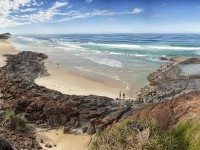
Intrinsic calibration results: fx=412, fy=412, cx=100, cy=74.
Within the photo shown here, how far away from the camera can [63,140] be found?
73.6 ft

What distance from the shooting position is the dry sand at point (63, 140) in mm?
21344

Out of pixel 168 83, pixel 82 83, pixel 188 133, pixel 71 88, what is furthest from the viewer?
pixel 82 83

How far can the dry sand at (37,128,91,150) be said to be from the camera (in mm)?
21344

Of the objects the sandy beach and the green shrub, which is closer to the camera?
the green shrub

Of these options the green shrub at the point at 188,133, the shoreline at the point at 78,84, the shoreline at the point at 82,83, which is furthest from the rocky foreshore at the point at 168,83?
the green shrub at the point at 188,133

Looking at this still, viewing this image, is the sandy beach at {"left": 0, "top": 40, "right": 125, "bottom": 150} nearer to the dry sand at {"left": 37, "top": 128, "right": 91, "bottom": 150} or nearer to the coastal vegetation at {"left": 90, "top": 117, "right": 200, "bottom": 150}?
the dry sand at {"left": 37, "top": 128, "right": 91, "bottom": 150}

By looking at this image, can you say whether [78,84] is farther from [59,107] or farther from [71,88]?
[59,107]

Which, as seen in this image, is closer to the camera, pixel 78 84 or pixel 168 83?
pixel 168 83

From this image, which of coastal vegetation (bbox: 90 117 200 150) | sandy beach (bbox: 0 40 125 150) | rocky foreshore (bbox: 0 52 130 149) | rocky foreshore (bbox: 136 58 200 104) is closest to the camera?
coastal vegetation (bbox: 90 117 200 150)

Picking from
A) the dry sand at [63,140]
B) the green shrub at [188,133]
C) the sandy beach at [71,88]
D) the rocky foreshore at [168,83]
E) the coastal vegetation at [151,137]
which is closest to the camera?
the green shrub at [188,133]

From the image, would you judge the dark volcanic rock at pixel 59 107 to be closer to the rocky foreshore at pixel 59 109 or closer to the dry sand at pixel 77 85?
the rocky foreshore at pixel 59 109

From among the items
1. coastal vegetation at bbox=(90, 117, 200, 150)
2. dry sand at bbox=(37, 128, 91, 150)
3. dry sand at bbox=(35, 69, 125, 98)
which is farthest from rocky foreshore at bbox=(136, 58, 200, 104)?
coastal vegetation at bbox=(90, 117, 200, 150)

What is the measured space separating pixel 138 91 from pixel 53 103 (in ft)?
40.7

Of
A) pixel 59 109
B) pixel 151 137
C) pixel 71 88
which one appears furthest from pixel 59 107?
pixel 151 137
